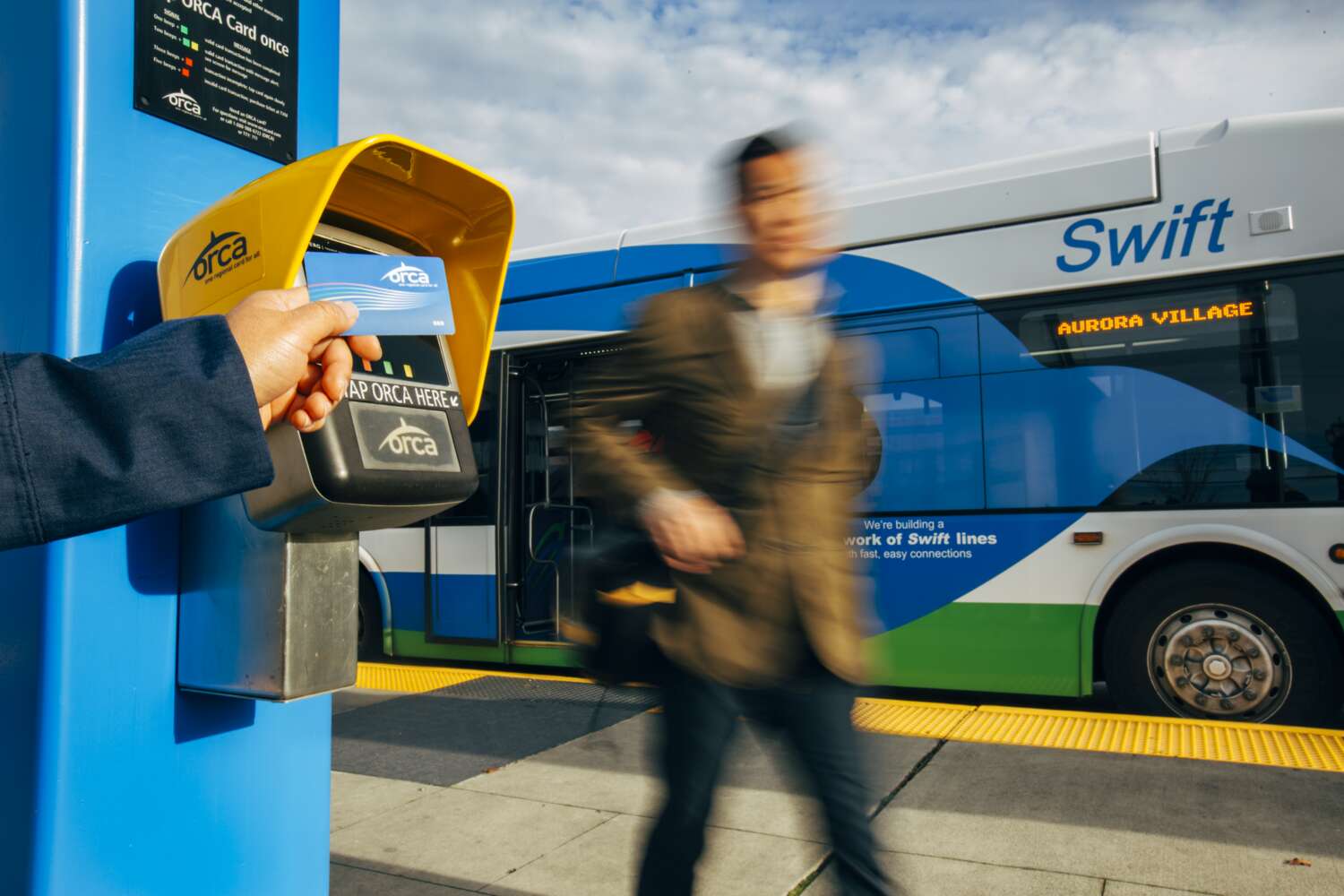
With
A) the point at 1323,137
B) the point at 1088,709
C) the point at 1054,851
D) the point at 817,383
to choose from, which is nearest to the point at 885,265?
the point at 1323,137

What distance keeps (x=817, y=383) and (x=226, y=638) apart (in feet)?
4.49

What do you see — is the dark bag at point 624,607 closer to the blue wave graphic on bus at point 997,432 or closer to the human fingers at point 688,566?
the human fingers at point 688,566

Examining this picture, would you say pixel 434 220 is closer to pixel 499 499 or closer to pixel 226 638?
pixel 226 638

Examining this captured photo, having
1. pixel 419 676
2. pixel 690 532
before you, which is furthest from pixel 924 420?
pixel 690 532

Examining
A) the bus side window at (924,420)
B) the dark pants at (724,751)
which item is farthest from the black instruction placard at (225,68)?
the bus side window at (924,420)

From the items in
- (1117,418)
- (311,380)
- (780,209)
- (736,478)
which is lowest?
(736,478)

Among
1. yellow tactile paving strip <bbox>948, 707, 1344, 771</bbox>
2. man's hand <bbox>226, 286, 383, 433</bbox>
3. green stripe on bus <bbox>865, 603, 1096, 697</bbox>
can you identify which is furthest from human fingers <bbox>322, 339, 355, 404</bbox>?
green stripe on bus <bbox>865, 603, 1096, 697</bbox>

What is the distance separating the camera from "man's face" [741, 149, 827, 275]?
6.99 ft

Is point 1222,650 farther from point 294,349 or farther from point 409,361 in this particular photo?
point 294,349

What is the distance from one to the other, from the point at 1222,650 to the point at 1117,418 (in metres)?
1.37

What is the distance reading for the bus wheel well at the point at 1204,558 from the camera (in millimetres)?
5152

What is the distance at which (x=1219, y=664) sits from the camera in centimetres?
534

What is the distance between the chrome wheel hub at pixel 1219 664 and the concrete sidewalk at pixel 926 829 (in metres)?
1.25

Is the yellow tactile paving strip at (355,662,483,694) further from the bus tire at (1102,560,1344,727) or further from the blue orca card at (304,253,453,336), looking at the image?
the blue orca card at (304,253,453,336)
